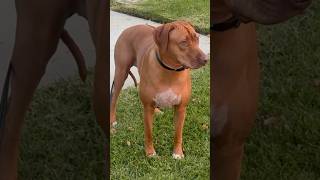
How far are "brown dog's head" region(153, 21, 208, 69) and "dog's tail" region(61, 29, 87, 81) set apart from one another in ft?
0.66

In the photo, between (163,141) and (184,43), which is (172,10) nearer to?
(184,43)

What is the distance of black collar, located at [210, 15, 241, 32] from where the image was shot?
1726mm

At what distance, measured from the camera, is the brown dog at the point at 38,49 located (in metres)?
1.71

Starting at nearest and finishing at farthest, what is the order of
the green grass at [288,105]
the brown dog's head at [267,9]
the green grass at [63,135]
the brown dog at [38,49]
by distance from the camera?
1. the brown dog's head at [267,9]
2. the brown dog at [38,49]
3. the green grass at [63,135]
4. the green grass at [288,105]

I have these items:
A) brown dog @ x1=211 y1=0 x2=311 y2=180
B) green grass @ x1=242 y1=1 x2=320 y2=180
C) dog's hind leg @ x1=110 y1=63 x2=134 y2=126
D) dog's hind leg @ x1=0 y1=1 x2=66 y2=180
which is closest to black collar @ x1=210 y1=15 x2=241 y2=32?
brown dog @ x1=211 y1=0 x2=311 y2=180

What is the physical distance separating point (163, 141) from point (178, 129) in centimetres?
5

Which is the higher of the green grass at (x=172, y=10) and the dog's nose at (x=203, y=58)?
the green grass at (x=172, y=10)

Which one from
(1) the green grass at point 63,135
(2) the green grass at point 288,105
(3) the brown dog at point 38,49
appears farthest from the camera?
(2) the green grass at point 288,105

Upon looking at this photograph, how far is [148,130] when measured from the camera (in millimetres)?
1766

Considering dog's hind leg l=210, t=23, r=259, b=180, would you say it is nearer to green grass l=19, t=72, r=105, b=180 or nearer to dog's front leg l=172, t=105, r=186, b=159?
dog's front leg l=172, t=105, r=186, b=159

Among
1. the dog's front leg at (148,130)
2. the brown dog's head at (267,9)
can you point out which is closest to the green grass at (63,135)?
the dog's front leg at (148,130)

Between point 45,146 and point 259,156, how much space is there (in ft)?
2.16

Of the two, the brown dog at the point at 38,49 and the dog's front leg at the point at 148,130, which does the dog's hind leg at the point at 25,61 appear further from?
the dog's front leg at the point at 148,130

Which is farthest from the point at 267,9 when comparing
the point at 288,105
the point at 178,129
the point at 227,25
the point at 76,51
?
the point at 288,105
